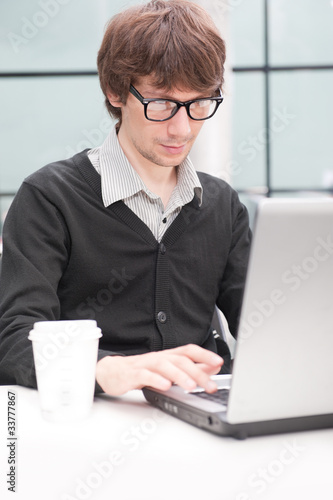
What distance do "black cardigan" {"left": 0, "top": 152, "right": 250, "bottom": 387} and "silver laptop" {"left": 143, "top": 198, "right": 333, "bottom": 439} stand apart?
1.79ft

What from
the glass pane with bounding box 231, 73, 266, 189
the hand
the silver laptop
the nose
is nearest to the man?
the nose

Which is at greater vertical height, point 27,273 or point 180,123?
point 180,123

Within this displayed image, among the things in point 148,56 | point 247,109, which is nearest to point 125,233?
point 148,56

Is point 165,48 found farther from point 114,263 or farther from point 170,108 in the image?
point 114,263

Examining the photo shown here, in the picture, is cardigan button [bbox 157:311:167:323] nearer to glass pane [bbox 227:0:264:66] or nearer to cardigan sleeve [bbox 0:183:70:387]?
cardigan sleeve [bbox 0:183:70:387]

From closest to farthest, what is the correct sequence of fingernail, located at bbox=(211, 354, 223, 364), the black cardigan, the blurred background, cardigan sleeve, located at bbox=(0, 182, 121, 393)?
1. fingernail, located at bbox=(211, 354, 223, 364)
2. cardigan sleeve, located at bbox=(0, 182, 121, 393)
3. the black cardigan
4. the blurred background

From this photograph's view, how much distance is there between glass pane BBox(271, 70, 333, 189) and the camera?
4125mm

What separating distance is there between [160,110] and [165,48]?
0.43 feet

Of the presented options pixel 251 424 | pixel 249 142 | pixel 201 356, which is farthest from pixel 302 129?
pixel 251 424

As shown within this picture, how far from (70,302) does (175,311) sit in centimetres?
23

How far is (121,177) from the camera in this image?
4.56 ft

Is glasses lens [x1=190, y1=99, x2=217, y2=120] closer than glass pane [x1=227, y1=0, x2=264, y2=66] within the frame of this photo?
Yes

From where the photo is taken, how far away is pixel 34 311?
112cm

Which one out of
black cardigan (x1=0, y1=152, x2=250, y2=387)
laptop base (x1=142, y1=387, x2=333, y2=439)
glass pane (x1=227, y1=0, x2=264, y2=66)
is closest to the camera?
laptop base (x1=142, y1=387, x2=333, y2=439)
